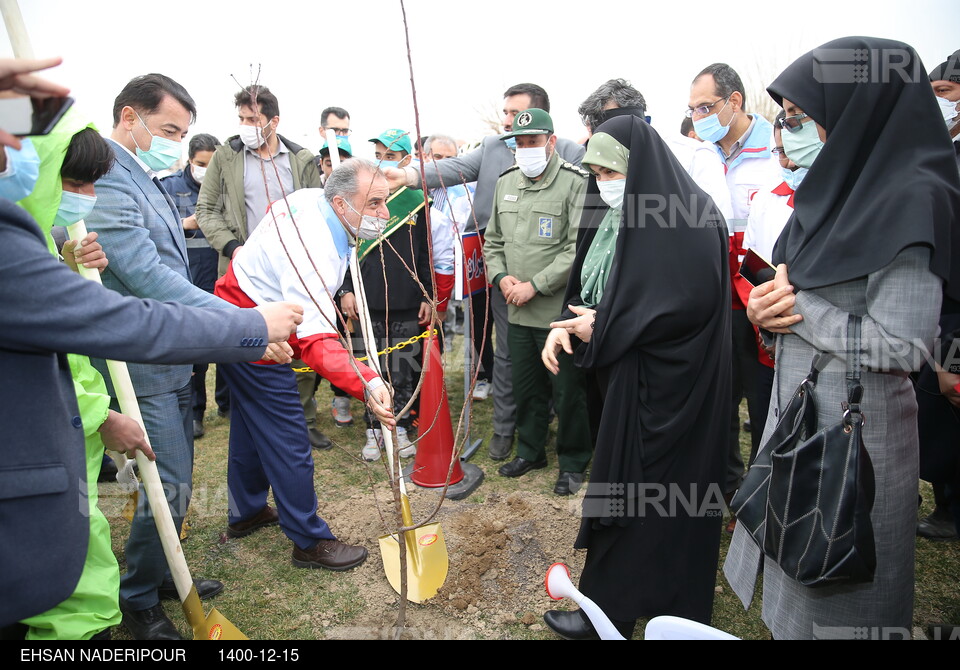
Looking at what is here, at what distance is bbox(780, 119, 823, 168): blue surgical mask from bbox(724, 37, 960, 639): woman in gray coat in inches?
11.3

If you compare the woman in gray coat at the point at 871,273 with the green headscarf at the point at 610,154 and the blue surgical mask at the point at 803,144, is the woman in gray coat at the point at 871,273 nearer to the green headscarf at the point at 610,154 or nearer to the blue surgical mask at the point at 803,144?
the blue surgical mask at the point at 803,144

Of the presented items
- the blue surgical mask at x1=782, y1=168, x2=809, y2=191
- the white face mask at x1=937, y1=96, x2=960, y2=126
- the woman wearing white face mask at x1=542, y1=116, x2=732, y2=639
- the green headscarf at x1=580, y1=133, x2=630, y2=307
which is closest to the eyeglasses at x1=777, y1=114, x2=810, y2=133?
the woman wearing white face mask at x1=542, y1=116, x2=732, y2=639

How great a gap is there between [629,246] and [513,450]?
2.71 metres

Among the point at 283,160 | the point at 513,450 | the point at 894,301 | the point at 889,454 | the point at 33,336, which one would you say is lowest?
the point at 513,450

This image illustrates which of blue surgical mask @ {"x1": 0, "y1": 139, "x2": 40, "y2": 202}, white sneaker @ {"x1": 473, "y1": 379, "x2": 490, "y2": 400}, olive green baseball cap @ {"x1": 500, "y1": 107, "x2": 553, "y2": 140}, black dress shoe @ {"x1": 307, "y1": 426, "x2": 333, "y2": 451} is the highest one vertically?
olive green baseball cap @ {"x1": 500, "y1": 107, "x2": 553, "y2": 140}

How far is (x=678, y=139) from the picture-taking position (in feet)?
14.8

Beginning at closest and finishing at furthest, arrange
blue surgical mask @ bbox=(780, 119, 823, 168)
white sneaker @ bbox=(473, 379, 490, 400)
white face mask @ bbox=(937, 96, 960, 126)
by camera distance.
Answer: blue surgical mask @ bbox=(780, 119, 823, 168), white face mask @ bbox=(937, 96, 960, 126), white sneaker @ bbox=(473, 379, 490, 400)

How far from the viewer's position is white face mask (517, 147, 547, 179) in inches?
160

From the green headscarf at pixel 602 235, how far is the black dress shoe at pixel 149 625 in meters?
2.40

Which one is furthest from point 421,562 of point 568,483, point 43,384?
point 43,384

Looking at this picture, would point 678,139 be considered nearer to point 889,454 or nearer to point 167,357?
point 889,454

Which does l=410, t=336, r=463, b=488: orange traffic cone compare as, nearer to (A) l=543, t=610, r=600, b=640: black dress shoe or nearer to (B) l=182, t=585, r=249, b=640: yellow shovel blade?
(A) l=543, t=610, r=600, b=640: black dress shoe

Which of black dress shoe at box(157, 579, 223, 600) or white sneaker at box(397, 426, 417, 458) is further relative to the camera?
white sneaker at box(397, 426, 417, 458)

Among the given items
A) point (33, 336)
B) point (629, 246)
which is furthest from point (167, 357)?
point (629, 246)
